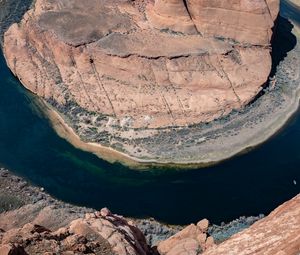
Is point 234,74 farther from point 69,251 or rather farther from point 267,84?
point 69,251

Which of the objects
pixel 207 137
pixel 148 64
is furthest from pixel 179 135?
pixel 148 64

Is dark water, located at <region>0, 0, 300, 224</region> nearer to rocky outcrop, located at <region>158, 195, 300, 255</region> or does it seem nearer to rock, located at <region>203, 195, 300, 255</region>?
rocky outcrop, located at <region>158, 195, 300, 255</region>

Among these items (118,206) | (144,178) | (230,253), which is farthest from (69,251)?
(144,178)

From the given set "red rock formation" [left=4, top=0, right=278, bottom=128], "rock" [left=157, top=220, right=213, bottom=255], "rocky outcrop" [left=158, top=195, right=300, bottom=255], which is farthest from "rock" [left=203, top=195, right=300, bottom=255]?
"red rock formation" [left=4, top=0, right=278, bottom=128]

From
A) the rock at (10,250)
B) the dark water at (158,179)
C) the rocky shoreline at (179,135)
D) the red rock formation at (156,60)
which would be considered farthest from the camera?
the red rock formation at (156,60)

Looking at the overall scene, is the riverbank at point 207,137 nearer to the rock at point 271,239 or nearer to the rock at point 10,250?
the rock at point 10,250

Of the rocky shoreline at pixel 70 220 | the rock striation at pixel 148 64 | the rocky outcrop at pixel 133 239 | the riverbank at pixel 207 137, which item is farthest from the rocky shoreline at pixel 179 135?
the rocky outcrop at pixel 133 239
